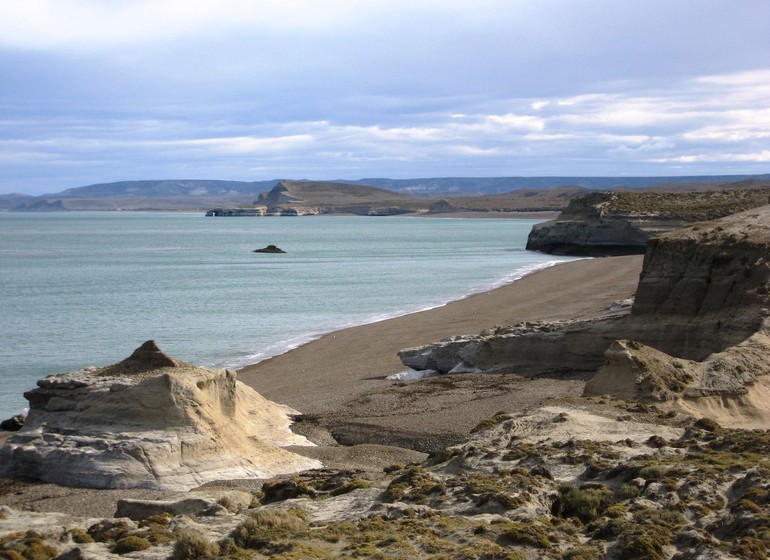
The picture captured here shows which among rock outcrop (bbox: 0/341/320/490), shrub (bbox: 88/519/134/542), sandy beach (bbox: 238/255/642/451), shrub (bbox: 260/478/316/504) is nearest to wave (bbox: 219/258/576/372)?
sandy beach (bbox: 238/255/642/451)

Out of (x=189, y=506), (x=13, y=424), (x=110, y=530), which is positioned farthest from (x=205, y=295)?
(x=110, y=530)

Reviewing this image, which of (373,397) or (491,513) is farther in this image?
(373,397)

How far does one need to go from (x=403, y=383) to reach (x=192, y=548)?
42.4 ft

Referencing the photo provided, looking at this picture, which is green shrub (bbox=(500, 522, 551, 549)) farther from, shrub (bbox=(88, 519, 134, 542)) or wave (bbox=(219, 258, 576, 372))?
wave (bbox=(219, 258, 576, 372))

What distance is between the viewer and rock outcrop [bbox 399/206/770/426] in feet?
49.2

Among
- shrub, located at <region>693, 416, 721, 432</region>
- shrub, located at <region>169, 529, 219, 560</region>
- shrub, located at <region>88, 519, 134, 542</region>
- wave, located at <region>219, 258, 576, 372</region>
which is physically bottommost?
wave, located at <region>219, 258, 576, 372</region>

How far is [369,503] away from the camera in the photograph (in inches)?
388

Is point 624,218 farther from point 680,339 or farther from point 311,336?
point 680,339

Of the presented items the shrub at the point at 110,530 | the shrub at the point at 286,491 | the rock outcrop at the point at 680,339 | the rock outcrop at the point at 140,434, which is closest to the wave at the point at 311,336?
the rock outcrop at the point at 680,339

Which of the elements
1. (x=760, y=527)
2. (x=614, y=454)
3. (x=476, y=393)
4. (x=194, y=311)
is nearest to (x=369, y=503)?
(x=614, y=454)

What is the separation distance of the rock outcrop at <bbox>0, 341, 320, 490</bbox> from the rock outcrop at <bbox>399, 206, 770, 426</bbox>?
19.1ft

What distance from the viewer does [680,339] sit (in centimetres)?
1831

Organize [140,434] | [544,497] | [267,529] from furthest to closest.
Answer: [140,434] < [544,497] < [267,529]

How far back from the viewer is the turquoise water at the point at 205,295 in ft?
95.1
